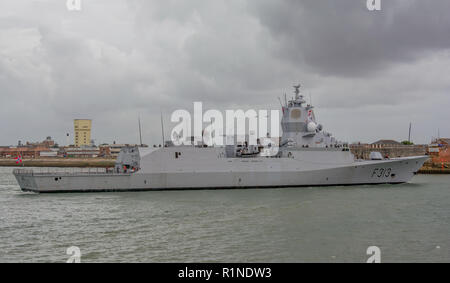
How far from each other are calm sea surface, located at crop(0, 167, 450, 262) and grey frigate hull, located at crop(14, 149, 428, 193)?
3.46 ft

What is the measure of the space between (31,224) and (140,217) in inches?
142

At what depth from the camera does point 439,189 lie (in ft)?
68.8

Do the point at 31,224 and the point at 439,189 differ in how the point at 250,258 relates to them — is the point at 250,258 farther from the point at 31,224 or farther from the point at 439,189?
the point at 439,189

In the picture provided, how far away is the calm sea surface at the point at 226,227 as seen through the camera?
9445mm

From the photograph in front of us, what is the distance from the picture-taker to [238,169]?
20641 mm

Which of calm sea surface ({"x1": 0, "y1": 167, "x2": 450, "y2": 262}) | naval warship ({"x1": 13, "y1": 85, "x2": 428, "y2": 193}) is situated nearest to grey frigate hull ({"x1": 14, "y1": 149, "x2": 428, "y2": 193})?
naval warship ({"x1": 13, "y1": 85, "x2": 428, "y2": 193})

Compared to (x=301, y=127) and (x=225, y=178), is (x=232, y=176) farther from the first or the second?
(x=301, y=127)

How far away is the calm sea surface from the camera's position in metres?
9.45

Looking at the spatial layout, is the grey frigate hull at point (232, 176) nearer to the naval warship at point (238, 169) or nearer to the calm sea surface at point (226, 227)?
the naval warship at point (238, 169)

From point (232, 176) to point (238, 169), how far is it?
1.70ft

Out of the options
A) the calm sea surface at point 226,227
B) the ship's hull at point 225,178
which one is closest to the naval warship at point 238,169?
the ship's hull at point 225,178

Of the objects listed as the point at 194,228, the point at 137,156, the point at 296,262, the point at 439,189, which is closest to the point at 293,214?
the point at 194,228

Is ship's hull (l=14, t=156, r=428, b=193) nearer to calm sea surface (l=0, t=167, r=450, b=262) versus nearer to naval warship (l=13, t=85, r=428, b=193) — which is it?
naval warship (l=13, t=85, r=428, b=193)

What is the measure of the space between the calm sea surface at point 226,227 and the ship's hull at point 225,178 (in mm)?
1040
